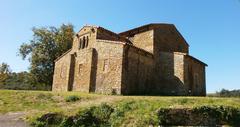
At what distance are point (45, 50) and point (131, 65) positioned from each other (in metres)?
22.8

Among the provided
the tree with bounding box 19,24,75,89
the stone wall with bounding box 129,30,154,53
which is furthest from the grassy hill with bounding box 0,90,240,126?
the tree with bounding box 19,24,75,89

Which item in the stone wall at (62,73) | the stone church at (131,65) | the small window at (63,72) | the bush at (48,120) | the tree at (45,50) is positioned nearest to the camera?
the bush at (48,120)

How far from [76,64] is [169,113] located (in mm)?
A: 18293

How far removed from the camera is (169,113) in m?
15.7

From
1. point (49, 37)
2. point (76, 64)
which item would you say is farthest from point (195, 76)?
point (49, 37)

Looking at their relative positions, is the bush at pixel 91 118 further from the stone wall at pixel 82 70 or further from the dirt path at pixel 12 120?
the stone wall at pixel 82 70

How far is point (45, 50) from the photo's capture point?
4497 cm

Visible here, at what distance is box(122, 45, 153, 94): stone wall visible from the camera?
26.5m

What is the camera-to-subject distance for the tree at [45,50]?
145ft

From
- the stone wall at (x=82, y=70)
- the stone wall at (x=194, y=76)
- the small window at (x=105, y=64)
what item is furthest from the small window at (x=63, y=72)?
the stone wall at (x=194, y=76)

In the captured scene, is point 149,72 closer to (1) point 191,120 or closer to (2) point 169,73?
(2) point 169,73

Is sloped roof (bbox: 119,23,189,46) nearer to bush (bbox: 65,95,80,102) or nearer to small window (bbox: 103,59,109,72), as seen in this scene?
small window (bbox: 103,59,109,72)

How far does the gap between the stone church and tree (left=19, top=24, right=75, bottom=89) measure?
30.5 feet

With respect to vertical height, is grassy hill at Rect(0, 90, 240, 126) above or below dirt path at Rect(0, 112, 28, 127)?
above
